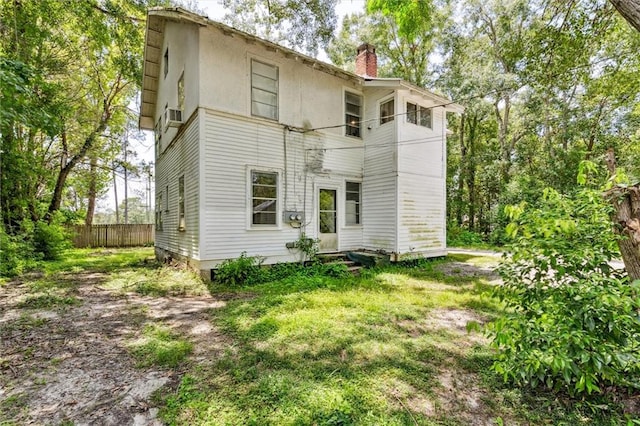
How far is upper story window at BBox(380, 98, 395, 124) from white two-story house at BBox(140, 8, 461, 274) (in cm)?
6

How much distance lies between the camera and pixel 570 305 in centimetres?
239

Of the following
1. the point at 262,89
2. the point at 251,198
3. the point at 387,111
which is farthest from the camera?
the point at 387,111

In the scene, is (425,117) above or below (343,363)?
above

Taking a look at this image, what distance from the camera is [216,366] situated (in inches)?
130

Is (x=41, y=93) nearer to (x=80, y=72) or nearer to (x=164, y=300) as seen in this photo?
(x=80, y=72)

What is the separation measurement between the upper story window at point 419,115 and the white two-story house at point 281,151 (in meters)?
0.04

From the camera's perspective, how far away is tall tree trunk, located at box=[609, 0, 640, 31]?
2918 millimetres

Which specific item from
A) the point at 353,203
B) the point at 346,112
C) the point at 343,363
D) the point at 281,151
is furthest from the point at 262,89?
the point at 343,363

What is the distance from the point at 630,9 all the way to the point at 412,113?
7.09 meters

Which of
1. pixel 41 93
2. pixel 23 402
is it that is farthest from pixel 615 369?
pixel 41 93

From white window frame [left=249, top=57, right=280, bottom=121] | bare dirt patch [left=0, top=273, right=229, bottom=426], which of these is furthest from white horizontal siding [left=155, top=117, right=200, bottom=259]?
bare dirt patch [left=0, top=273, right=229, bottom=426]

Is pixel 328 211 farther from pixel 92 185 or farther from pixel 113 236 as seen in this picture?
pixel 92 185

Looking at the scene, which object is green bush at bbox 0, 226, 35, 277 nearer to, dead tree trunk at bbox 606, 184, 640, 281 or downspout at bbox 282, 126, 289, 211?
downspout at bbox 282, 126, 289, 211

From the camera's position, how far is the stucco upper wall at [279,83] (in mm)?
7355
